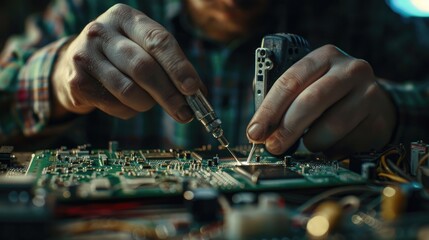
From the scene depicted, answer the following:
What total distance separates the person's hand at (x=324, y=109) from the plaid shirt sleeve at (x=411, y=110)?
16 centimetres

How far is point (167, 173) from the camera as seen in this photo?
109cm

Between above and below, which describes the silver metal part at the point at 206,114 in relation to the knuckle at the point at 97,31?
below

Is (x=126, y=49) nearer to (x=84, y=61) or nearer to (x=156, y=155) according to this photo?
(x=84, y=61)

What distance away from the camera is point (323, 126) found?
4.43ft

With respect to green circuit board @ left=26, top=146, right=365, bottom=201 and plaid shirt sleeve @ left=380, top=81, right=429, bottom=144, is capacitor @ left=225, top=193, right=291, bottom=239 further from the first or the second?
plaid shirt sleeve @ left=380, top=81, right=429, bottom=144

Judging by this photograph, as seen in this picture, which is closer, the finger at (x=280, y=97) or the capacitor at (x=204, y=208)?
the capacitor at (x=204, y=208)

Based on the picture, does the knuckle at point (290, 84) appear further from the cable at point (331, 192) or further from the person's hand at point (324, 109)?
the cable at point (331, 192)

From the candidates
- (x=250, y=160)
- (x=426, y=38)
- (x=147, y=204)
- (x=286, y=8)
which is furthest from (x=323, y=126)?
(x=426, y=38)

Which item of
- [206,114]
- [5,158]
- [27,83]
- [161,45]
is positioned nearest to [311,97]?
[206,114]

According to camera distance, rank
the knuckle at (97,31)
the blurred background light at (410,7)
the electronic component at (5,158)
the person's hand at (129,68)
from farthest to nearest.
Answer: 1. the blurred background light at (410,7)
2. the knuckle at (97,31)
3. the person's hand at (129,68)
4. the electronic component at (5,158)

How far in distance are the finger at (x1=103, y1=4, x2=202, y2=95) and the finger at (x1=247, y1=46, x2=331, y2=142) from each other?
0.18m

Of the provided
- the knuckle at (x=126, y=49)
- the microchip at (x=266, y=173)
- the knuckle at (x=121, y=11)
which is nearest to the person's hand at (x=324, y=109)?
the microchip at (x=266, y=173)

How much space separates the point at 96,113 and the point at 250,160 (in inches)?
56.7

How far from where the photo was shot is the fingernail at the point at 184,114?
52.7 inches
